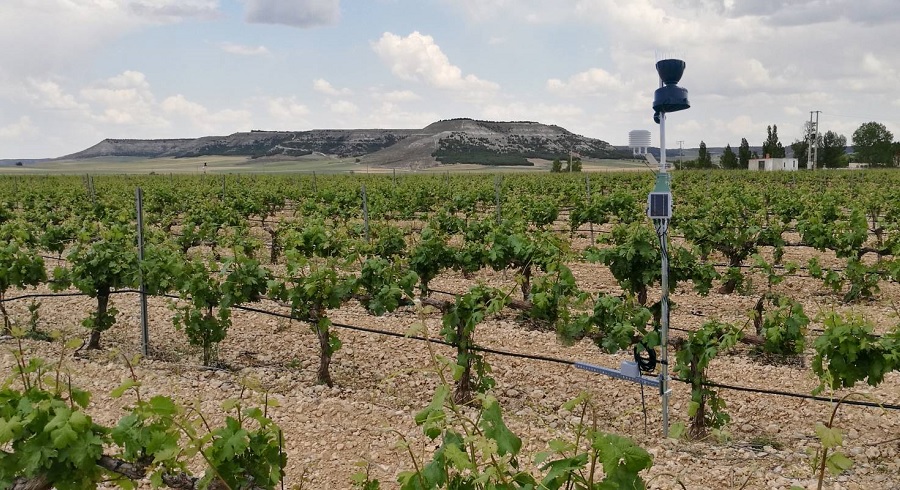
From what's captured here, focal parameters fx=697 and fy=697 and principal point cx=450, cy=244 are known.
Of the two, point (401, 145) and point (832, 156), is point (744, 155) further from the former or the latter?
point (401, 145)

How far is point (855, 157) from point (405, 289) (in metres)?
89.8

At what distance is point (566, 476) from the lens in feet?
7.73

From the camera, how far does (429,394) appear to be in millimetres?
6191

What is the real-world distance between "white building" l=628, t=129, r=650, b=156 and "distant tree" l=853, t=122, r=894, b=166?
3189 inches

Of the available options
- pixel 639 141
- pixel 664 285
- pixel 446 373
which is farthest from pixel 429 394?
pixel 639 141

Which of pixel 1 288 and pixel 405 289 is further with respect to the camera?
pixel 1 288

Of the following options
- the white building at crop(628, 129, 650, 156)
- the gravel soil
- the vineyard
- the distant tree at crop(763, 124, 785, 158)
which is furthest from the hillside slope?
the white building at crop(628, 129, 650, 156)

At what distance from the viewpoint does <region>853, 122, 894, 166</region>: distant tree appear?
7460 cm

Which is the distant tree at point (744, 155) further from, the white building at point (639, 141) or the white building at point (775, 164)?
the white building at point (639, 141)

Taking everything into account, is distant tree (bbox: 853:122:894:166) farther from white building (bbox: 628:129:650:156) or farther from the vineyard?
white building (bbox: 628:129:650:156)

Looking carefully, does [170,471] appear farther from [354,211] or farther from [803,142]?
[803,142]

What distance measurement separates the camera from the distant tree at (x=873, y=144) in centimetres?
7460

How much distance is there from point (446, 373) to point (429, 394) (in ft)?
2.43

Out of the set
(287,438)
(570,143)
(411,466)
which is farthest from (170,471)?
(570,143)
